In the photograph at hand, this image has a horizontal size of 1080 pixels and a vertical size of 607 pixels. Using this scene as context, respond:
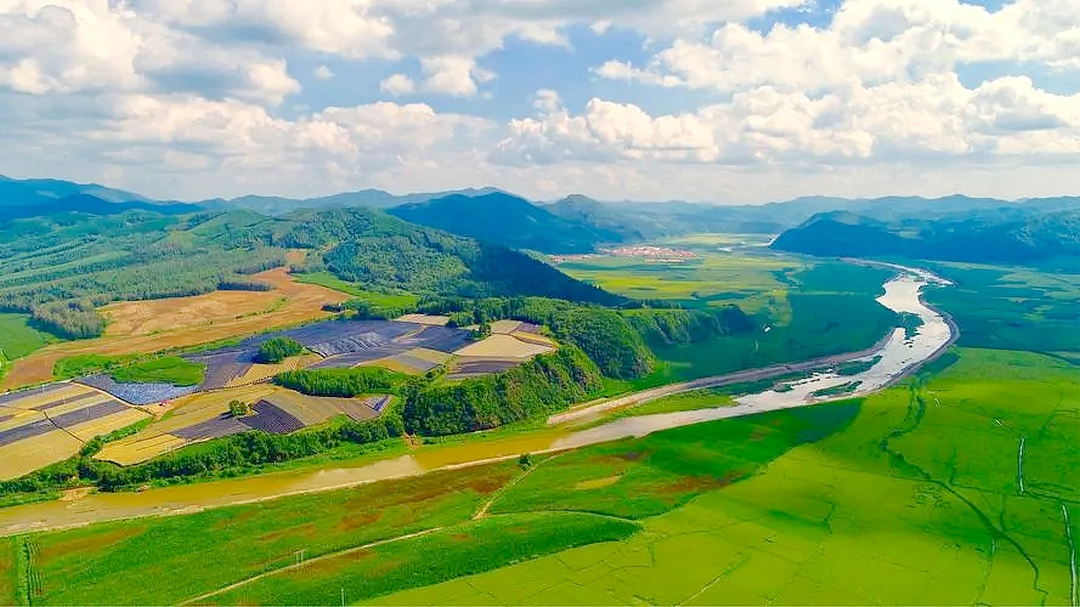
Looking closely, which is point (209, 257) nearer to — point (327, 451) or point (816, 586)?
point (327, 451)

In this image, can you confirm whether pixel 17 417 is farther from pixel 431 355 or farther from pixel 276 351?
pixel 431 355

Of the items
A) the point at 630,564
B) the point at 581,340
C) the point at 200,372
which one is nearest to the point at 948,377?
the point at 581,340

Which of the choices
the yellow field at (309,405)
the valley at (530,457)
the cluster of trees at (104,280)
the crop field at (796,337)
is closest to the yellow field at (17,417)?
the valley at (530,457)

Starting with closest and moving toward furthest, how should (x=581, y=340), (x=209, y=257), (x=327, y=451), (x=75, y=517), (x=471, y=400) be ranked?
(x=75, y=517)
(x=327, y=451)
(x=471, y=400)
(x=581, y=340)
(x=209, y=257)

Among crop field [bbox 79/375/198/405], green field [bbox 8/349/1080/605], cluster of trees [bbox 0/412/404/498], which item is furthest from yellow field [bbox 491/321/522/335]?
crop field [bbox 79/375/198/405]

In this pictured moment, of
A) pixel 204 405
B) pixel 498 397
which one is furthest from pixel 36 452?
pixel 498 397
